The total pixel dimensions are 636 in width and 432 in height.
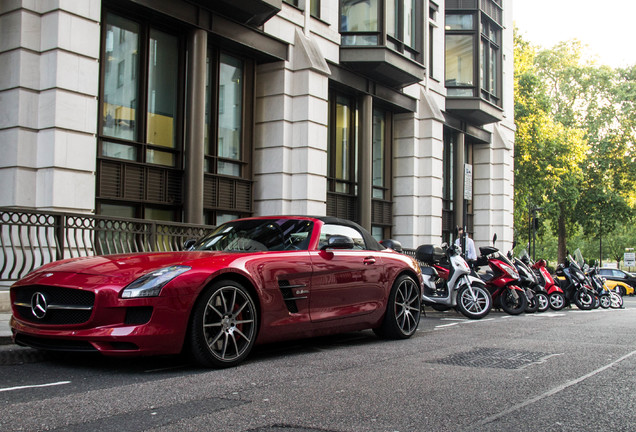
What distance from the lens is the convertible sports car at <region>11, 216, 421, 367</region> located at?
5301 millimetres

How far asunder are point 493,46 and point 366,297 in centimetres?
2355

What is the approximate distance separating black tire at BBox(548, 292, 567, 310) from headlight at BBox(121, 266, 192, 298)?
1219 centimetres

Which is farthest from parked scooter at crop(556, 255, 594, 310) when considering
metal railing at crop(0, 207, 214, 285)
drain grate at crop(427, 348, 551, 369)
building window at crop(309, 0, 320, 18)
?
metal railing at crop(0, 207, 214, 285)

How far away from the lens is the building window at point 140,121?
13.3m

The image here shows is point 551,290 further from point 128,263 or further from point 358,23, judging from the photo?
point 128,263

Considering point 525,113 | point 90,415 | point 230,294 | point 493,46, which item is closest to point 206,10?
point 230,294

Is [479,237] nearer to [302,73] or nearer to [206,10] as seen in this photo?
[302,73]

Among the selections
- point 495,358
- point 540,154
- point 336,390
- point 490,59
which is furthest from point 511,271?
point 540,154

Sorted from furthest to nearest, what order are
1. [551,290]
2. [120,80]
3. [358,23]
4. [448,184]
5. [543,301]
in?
1. [448,184]
2. [358,23]
3. [551,290]
4. [543,301]
5. [120,80]

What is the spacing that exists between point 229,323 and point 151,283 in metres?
0.83

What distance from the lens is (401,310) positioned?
8.27 m

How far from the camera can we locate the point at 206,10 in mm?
14758

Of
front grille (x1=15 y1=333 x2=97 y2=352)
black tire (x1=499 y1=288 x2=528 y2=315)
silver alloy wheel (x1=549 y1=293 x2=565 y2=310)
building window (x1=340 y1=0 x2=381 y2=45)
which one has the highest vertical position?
building window (x1=340 y1=0 x2=381 y2=45)

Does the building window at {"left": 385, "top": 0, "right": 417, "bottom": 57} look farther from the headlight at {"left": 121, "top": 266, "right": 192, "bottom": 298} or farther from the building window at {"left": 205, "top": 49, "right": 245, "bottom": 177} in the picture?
the headlight at {"left": 121, "top": 266, "right": 192, "bottom": 298}
